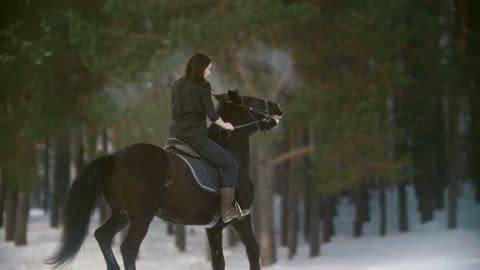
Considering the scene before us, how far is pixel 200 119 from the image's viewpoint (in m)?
7.26

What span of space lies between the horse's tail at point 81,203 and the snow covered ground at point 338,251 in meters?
9.43

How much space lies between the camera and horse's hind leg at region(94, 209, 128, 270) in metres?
6.59

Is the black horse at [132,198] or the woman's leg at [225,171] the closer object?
the black horse at [132,198]

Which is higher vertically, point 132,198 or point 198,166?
point 198,166

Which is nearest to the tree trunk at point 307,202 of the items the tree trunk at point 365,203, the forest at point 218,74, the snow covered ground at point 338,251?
the snow covered ground at point 338,251

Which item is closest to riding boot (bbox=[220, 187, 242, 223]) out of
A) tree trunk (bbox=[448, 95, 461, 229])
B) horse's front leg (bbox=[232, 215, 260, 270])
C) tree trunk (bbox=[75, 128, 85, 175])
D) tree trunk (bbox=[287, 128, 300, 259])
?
horse's front leg (bbox=[232, 215, 260, 270])

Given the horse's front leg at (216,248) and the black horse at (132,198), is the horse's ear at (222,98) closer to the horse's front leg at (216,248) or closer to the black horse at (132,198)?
the black horse at (132,198)

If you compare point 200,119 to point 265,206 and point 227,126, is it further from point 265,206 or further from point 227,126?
point 265,206

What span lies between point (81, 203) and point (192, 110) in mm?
1574

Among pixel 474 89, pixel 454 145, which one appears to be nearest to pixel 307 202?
pixel 454 145

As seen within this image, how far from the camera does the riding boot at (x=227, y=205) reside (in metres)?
7.32

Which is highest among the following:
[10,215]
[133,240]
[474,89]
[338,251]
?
[474,89]

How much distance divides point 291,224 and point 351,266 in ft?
15.0

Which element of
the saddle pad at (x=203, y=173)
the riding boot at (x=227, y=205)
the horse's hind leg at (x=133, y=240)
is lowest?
the horse's hind leg at (x=133, y=240)
